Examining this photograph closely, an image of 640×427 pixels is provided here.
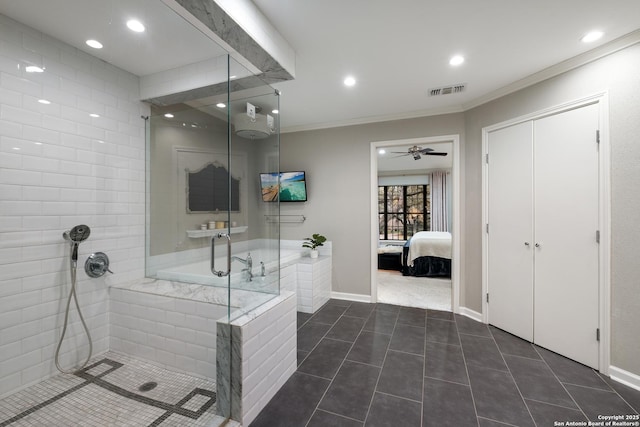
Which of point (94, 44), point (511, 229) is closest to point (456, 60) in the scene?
point (511, 229)

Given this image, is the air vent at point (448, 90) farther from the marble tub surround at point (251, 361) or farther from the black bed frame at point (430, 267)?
the black bed frame at point (430, 267)

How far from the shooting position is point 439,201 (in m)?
7.46

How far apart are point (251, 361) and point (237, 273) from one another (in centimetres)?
65

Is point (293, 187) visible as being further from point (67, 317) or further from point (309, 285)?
point (67, 317)

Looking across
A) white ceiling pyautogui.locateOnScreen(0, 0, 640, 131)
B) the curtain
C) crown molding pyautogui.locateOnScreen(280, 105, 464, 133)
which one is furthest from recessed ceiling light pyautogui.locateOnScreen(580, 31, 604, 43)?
the curtain

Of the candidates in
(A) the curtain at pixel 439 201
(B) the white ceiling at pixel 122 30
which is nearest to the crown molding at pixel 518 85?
(B) the white ceiling at pixel 122 30

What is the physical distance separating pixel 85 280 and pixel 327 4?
248 cm

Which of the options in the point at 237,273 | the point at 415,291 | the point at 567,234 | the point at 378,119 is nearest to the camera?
the point at 237,273

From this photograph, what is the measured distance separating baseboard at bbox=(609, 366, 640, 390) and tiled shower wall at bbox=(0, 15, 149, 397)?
3.80 m

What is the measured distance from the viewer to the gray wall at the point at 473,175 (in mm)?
1926

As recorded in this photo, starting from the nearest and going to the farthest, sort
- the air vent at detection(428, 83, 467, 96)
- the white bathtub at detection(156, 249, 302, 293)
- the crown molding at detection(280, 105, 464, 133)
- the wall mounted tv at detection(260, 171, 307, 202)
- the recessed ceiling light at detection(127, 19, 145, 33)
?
1. the recessed ceiling light at detection(127, 19, 145, 33)
2. the white bathtub at detection(156, 249, 302, 293)
3. the air vent at detection(428, 83, 467, 96)
4. the crown molding at detection(280, 105, 464, 133)
5. the wall mounted tv at detection(260, 171, 307, 202)

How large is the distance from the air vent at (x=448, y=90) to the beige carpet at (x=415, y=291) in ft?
8.66

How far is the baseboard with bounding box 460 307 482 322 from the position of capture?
118 inches

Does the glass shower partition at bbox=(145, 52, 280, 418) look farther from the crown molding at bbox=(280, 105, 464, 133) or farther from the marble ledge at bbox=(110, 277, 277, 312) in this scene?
the crown molding at bbox=(280, 105, 464, 133)
